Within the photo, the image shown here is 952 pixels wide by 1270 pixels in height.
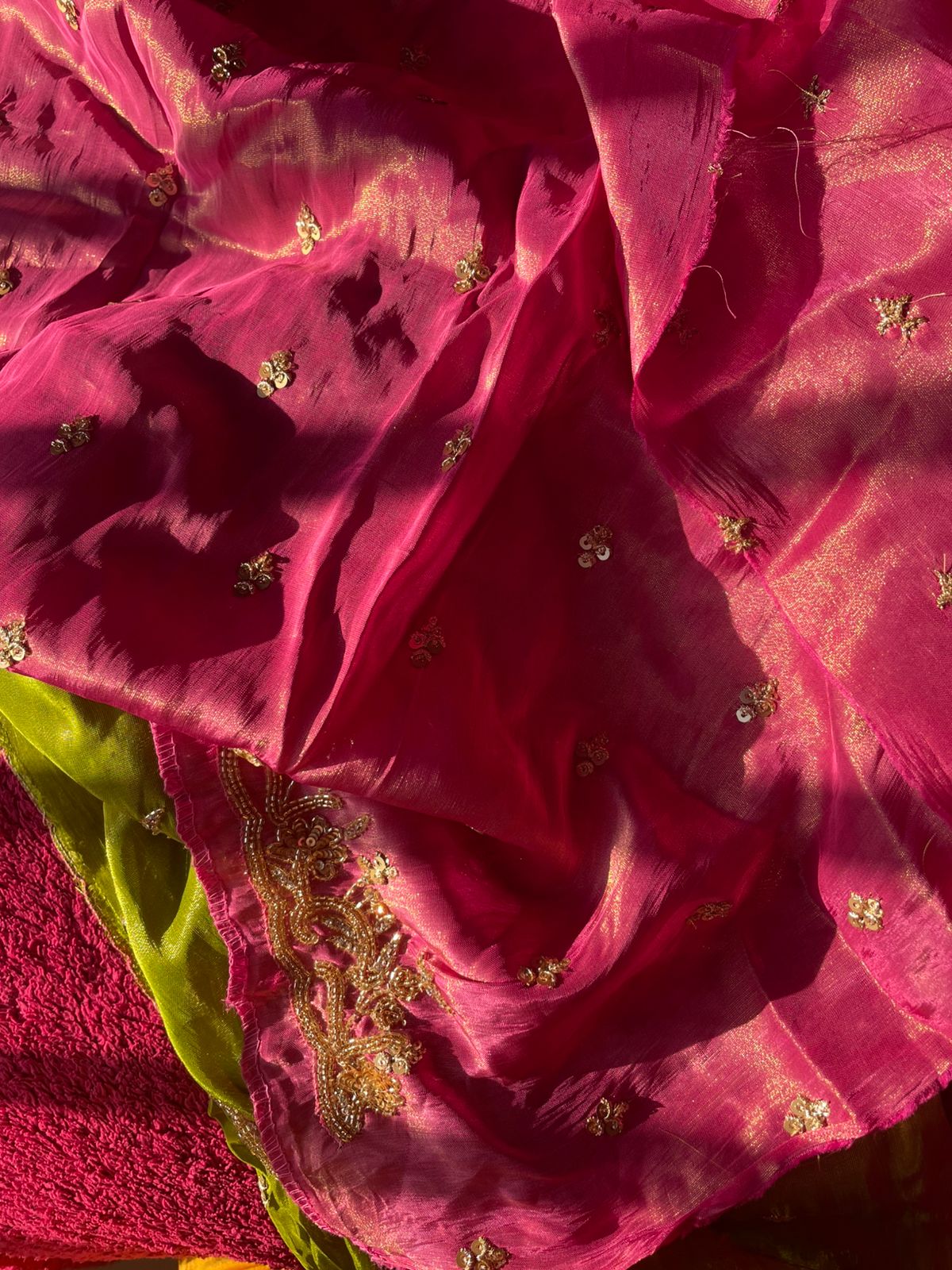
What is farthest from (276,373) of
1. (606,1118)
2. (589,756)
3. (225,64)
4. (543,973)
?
(606,1118)

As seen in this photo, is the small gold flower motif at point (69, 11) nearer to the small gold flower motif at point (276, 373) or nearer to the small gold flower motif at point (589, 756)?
the small gold flower motif at point (276, 373)

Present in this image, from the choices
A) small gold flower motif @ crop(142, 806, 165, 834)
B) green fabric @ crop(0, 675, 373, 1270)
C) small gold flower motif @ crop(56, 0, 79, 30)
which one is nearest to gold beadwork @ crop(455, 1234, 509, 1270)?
green fabric @ crop(0, 675, 373, 1270)

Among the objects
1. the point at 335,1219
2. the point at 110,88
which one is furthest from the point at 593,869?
the point at 110,88

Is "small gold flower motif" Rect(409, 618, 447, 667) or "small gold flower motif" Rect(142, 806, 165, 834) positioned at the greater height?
"small gold flower motif" Rect(409, 618, 447, 667)

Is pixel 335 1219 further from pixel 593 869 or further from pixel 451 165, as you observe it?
pixel 451 165

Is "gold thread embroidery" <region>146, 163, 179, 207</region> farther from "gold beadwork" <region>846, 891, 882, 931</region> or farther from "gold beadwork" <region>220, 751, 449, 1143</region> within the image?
"gold beadwork" <region>846, 891, 882, 931</region>

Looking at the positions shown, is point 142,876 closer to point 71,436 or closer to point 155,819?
point 155,819
